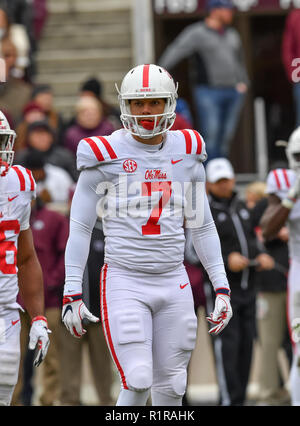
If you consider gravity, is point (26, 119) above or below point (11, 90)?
below

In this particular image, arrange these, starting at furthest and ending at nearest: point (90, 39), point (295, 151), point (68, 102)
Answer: point (90, 39) < point (68, 102) < point (295, 151)

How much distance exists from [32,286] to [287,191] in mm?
2089

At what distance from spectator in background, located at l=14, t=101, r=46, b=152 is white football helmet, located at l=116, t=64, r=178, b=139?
14.4 ft

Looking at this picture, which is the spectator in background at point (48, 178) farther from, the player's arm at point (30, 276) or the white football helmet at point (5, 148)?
the white football helmet at point (5, 148)

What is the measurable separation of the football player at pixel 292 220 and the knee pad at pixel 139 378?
5.50ft

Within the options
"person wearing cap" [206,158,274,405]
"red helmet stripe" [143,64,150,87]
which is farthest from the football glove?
"red helmet stripe" [143,64,150,87]

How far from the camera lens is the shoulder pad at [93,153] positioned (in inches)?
212

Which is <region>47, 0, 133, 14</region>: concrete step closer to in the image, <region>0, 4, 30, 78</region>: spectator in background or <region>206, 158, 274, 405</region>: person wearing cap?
<region>0, 4, 30, 78</region>: spectator in background

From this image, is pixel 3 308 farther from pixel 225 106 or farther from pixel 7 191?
pixel 225 106

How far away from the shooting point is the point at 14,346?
540 cm

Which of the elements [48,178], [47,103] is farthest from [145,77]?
[47,103]

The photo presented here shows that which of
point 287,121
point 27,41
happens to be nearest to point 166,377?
point 27,41

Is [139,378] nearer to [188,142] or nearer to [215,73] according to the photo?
[188,142]

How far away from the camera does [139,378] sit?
517 cm
